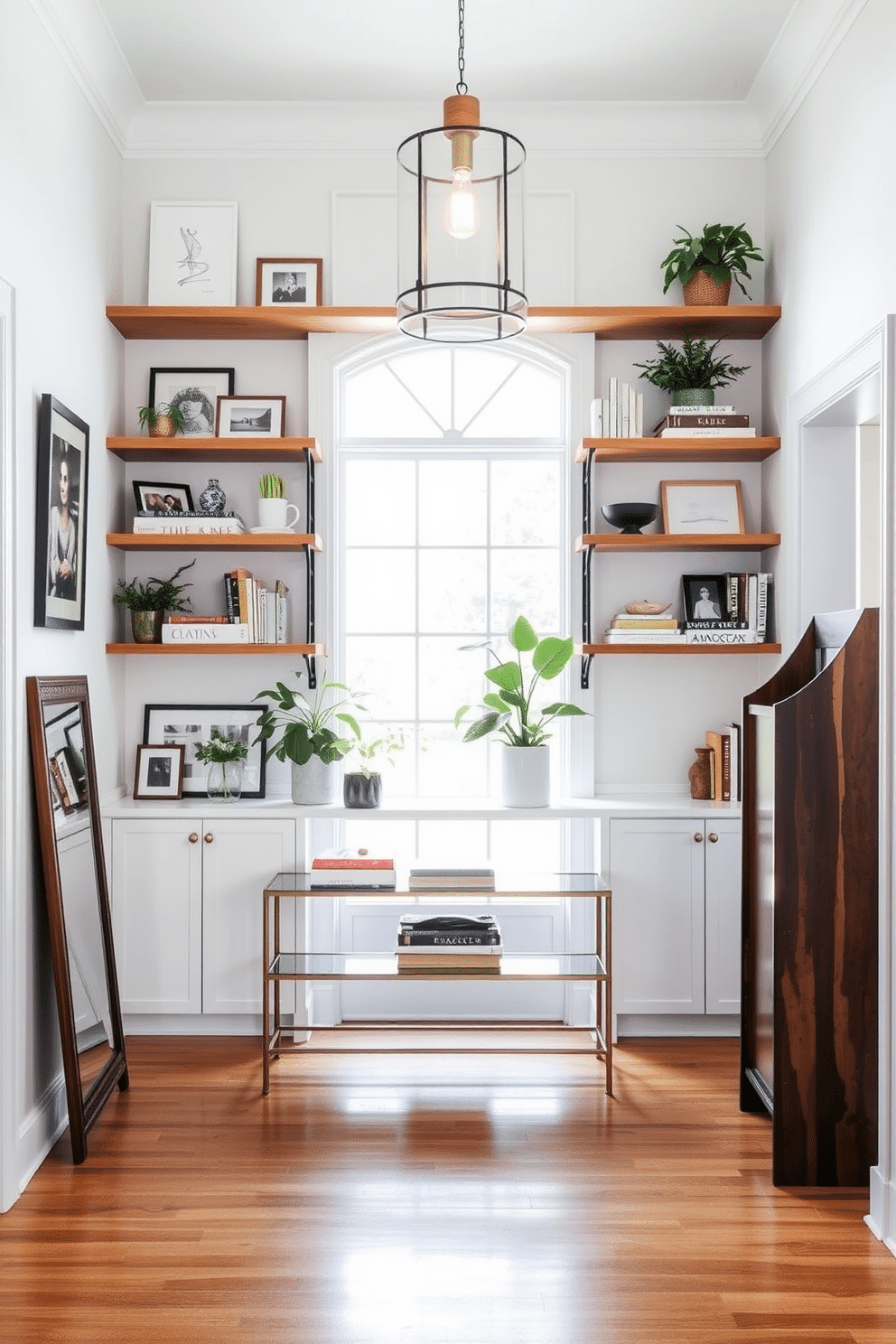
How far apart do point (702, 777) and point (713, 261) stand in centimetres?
187

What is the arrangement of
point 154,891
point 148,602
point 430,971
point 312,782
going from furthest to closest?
point 148,602, point 312,782, point 154,891, point 430,971

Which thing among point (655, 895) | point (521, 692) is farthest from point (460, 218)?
point (655, 895)

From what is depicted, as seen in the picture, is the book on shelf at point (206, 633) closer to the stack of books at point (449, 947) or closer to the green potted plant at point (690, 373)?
the stack of books at point (449, 947)

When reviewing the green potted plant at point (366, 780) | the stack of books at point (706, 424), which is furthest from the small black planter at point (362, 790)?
the stack of books at point (706, 424)

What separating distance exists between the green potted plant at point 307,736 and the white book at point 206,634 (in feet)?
0.73

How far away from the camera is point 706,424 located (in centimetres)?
404

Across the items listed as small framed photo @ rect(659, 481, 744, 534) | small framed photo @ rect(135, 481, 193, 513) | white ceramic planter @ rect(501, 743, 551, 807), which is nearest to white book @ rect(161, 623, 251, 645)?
small framed photo @ rect(135, 481, 193, 513)

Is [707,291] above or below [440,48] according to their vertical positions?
below

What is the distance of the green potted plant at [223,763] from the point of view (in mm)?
4031

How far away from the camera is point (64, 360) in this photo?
349 centimetres

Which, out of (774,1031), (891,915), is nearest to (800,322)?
(891,915)

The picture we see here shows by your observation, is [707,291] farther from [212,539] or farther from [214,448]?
[212,539]

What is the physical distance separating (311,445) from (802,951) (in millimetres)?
2350

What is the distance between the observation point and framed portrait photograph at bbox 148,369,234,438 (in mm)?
Result: 4258
